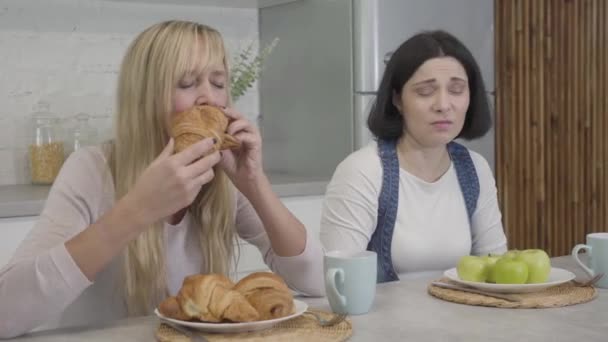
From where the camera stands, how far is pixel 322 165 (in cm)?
345

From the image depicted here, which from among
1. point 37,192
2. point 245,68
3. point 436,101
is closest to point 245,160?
point 436,101

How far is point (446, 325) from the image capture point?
133 centimetres

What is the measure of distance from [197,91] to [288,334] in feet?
1.67

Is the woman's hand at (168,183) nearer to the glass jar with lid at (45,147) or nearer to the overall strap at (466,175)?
the overall strap at (466,175)

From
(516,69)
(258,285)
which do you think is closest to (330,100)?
(516,69)

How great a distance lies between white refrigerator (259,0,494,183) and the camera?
3.23 metres

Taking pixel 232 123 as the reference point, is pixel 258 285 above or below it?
below

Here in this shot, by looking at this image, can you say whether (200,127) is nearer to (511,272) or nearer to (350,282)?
(350,282)

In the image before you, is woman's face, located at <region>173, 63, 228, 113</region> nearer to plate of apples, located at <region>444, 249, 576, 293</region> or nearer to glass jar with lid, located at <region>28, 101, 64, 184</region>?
plate of apples, located at <region>444, 249, 576, 293</region>

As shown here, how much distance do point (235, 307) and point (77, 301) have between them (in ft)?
1.63

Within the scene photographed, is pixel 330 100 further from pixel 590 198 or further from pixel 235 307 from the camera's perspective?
pixel 235 307

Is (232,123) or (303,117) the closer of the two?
(232,123)

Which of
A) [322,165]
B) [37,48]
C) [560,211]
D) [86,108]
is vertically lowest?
[560,211]

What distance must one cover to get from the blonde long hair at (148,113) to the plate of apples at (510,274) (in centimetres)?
54
